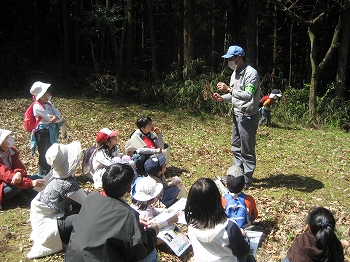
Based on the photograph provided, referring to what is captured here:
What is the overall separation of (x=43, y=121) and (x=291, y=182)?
14.1 ft

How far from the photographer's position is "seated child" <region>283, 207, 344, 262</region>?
2875 millimetres

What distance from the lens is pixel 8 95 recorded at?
43.5 ft

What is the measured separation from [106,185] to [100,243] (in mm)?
502

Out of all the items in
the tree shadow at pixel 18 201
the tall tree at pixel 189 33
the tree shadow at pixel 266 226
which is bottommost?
the tree shadow at pixel 266 226

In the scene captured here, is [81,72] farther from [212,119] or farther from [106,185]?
[106,185]

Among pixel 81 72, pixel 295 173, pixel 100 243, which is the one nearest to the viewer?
pixel 100 243

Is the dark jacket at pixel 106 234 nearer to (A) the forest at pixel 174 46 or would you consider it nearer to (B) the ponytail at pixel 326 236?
(B) the ponytail at pixel 326 236

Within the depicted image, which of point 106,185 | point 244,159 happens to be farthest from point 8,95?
point 106,185

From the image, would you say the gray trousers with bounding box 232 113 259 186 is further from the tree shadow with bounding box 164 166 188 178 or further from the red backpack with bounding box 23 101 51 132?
the red backpack with bounding box 23 101 51 132

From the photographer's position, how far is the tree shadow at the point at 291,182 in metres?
6.16

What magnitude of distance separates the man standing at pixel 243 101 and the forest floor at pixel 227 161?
63cm

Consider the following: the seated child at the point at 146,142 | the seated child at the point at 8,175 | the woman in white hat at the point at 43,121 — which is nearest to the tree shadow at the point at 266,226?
the seated child at the point at 146,142

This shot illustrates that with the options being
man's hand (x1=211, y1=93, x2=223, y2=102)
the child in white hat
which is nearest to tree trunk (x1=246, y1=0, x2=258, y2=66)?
man's hand (x1=211, y1=93, x2=223, y2=102)

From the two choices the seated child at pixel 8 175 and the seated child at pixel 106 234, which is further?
the seated child at pixel 8 175
